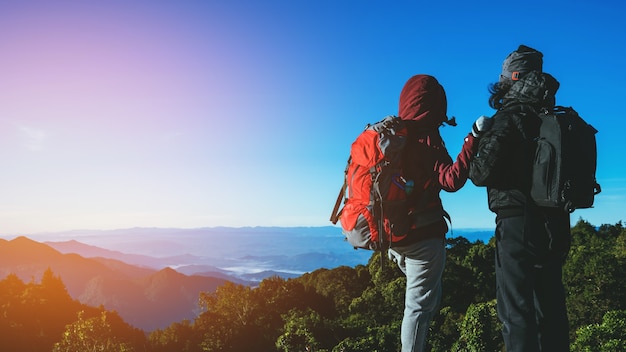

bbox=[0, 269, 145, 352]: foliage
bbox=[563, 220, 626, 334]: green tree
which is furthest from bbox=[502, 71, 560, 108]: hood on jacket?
bbox=[0, 269, 145, 352]: foliage

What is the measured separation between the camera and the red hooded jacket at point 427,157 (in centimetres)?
421

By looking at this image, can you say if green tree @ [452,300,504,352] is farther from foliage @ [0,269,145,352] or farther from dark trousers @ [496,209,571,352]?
foliage @ [0,269,145,352]

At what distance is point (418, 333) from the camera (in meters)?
4.30

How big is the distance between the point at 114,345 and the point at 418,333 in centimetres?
5223

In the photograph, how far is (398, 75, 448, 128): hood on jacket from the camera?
445 cm

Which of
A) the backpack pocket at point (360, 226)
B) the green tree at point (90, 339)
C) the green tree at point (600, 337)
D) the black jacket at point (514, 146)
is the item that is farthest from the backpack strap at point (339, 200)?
the green tree at point (90, 339)

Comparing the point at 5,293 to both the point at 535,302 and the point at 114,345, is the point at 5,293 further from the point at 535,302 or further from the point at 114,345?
the point at 535,302

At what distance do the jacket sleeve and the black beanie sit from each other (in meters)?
0.83

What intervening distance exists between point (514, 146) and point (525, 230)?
2.55 ft

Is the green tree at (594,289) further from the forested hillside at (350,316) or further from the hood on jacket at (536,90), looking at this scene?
the hood on jacket at (536,90)

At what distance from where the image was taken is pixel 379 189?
4258mm

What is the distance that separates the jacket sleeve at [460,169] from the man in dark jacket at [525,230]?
7cm

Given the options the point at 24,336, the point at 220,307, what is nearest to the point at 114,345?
the point at 220,307

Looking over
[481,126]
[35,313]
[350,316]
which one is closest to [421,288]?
[481,126]
